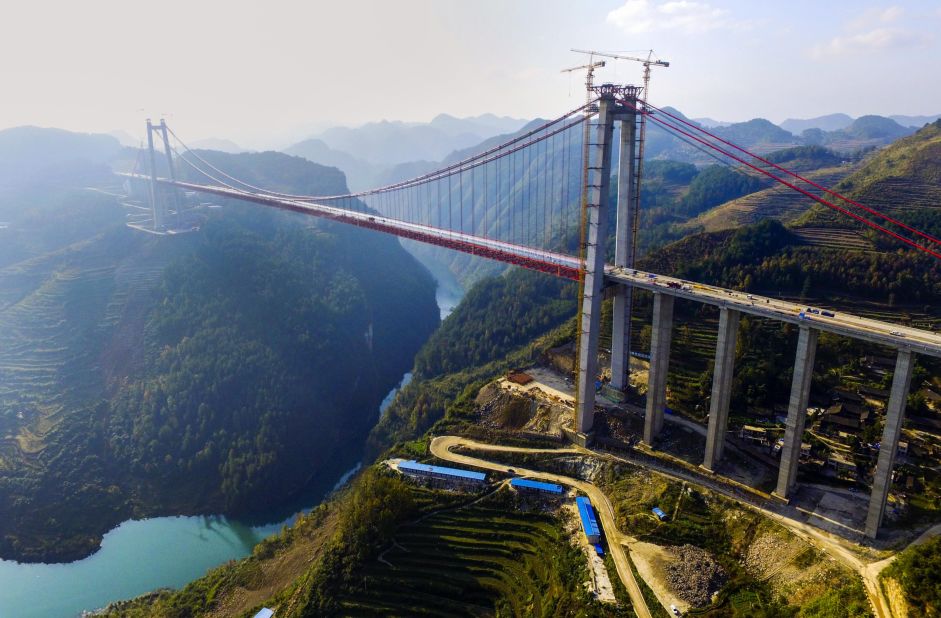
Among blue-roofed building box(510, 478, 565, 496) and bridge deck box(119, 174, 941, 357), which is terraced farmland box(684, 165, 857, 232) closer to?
bridge deck box(119, 174, 941, 357)

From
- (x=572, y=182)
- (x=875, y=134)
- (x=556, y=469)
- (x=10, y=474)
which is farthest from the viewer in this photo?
(x=875, y=134)

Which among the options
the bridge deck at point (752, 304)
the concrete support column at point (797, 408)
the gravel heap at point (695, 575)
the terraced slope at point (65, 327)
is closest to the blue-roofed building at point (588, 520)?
the gravel heap at point (695, 575)

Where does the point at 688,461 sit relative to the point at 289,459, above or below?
above

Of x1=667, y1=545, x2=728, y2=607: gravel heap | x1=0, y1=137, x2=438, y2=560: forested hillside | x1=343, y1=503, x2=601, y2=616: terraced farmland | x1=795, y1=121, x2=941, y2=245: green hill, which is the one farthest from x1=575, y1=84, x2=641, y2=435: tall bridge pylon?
x1=0, y1=137, x2=438, y2=560: forested hillside

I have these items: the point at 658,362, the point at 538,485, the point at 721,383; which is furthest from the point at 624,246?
the point at 538,485

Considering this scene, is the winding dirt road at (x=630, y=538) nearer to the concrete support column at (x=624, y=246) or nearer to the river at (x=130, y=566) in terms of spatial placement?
the concrete support column at (x=624, y=246)

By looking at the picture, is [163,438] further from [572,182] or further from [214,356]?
[572,182]

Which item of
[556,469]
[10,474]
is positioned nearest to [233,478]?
[10,474]
